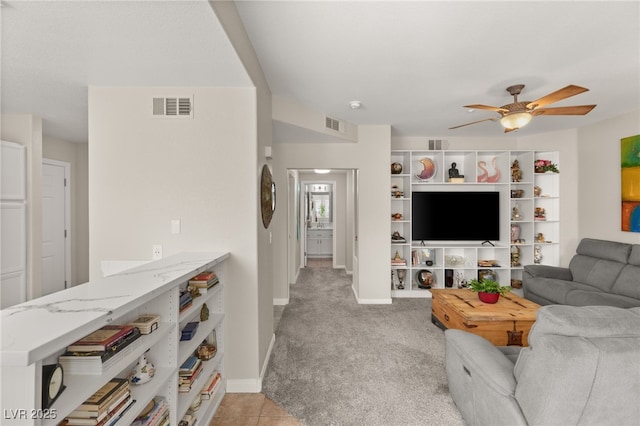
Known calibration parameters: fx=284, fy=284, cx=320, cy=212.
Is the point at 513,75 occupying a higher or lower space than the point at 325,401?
higher

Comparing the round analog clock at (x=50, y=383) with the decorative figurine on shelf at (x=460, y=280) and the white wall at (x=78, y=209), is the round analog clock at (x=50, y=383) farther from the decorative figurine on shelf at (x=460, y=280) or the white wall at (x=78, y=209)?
the decorative figurine on shelf at (x=460, y=280)

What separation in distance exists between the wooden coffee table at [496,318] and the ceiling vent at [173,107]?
2994 mm

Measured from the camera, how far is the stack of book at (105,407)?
1026 mm

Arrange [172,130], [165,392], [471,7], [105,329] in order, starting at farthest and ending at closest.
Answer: [172,130]
[471,7]
[165,392]
[105,329]

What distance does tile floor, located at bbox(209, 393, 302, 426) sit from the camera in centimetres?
192

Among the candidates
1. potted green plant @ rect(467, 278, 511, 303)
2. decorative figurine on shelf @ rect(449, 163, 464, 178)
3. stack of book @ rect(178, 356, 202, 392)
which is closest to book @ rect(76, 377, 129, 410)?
stack of book @ rect(178, 356, 202, 392)

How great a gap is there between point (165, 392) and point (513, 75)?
3.56 m

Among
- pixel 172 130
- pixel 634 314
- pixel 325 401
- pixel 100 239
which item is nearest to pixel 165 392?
pixel 325 401

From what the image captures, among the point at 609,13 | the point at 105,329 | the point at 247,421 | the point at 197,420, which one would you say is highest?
the point at 609,13

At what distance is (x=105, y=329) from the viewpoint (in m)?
1.18

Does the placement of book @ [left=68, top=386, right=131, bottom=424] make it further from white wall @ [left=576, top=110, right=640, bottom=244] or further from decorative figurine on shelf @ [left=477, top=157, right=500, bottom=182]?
white wall @ [left=576, top=110, right=640, bottom=244]

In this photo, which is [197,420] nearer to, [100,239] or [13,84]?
[100,239]

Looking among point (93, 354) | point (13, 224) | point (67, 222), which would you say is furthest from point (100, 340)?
point (67, 222)

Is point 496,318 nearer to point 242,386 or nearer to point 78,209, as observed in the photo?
point 242,386
